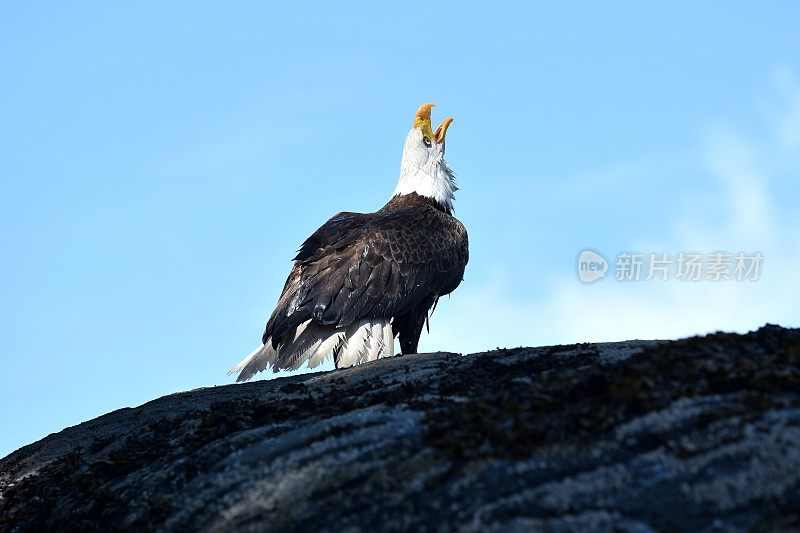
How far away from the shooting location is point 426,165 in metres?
12.9

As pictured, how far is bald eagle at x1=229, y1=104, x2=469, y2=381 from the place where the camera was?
34.6 feet

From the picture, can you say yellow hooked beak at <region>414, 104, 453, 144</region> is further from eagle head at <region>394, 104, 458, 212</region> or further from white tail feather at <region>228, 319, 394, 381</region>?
white tail feather at <region>228, 319, 394, 381</region>

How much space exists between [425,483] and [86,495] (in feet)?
8.79

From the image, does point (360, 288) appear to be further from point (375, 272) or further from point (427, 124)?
point (427, 124)

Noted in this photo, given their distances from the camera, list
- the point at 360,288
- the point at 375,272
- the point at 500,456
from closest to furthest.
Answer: the point at 500,456, the point at 360,288, the point at 375,272

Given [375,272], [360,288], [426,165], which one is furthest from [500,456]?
[426,165]

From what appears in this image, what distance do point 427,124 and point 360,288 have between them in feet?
10.6

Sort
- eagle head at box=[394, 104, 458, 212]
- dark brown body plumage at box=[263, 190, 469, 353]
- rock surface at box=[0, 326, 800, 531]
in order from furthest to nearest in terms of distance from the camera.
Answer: eagle head at box=[394, 104, 458, 212]
dark brown body plumage at box=[263, 190, 469, 353]
rock surface at box=[0, 326, 800, 531]

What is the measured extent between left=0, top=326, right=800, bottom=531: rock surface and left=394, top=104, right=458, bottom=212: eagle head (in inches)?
232

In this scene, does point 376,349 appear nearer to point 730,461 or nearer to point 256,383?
point 256,383

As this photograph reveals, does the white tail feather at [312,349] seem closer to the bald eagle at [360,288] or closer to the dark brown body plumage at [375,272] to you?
the bald eagle at [360,288]

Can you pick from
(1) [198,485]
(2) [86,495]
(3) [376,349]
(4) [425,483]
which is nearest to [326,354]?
(3) [376,349]

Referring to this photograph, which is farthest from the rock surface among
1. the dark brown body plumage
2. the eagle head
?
the eagle head

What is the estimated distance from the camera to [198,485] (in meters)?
5.66
